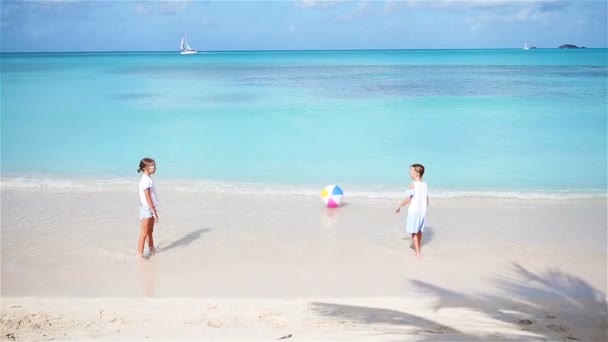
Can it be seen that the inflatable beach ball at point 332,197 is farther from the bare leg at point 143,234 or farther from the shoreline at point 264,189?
the bare leg at point 143,234

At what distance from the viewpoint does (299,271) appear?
765 centimetres

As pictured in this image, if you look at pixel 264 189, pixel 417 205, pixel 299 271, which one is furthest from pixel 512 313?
pixel 264 189

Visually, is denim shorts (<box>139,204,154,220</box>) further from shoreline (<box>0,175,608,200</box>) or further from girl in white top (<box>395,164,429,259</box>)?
shoreline (<box>0,175,608,200</box>)

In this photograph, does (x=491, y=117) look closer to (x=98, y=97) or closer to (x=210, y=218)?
(x=210, y=218)

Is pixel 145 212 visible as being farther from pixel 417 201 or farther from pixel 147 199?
pixel 417 201

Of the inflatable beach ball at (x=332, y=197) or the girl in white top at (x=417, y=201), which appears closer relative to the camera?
the girl in white top at (x=417, y=201)

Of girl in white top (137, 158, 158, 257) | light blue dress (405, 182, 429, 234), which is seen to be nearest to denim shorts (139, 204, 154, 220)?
girl in white top (137, 158, 158, 257)

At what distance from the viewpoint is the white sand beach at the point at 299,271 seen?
5.82 meters

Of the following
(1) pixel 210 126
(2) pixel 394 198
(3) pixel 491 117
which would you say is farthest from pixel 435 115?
(2) pixel 394 198

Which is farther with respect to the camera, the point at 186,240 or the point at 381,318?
the point at 186,240

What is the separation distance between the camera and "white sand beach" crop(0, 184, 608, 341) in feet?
19.1

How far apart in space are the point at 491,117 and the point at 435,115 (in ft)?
7.85

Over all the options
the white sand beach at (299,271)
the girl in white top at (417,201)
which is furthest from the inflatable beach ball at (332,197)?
the girl in white top at (417,201)

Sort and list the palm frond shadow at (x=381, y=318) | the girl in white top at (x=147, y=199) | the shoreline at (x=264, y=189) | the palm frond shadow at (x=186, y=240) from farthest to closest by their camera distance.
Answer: the shoreline at (x=264, y=189) → the palm frond shadow at (x=186, y=240) → the girl in white top at (x=147, y=199) → the palm frond shadow at (x=381, y=318)
